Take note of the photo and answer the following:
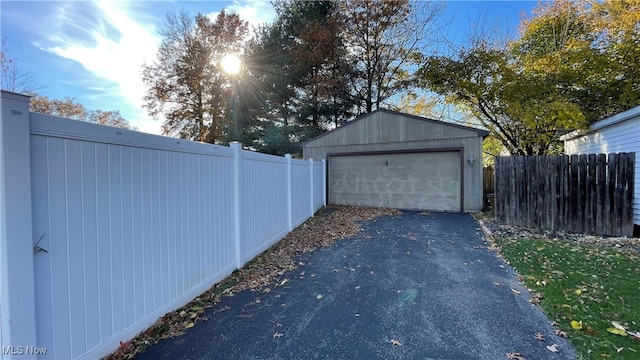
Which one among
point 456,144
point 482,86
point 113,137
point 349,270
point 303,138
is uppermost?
point 482,86

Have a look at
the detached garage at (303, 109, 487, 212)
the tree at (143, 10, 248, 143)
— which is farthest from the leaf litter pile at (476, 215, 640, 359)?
the tree at (143, 10, 248, 143)

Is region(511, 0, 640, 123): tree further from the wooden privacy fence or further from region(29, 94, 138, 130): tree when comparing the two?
region(29, 94, 138, 130): tree

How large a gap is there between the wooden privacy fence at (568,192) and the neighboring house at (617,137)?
549 millimetres

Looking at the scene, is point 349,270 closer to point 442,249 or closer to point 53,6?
point 442,249

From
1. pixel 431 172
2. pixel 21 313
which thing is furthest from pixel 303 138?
pixel 21 313

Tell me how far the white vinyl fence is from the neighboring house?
28.1 feet

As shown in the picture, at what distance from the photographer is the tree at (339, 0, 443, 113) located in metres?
14.5

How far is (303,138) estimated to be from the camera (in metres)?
15.8

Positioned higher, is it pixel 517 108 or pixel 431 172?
pixel 517 108

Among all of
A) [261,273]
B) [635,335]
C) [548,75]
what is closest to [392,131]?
[548,75]

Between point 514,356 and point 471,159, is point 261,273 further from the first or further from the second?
point 471,159

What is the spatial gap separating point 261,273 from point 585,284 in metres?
4.10

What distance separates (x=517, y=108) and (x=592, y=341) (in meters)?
9.79

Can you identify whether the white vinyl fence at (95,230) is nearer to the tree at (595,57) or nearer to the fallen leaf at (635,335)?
the fallen leaf at (635,335)
